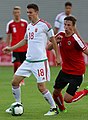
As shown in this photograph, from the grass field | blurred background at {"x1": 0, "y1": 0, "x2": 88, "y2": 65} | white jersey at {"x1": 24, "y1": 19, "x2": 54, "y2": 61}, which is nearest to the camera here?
the grass field

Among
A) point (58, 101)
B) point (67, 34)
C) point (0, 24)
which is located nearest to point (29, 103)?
point (58, 101)

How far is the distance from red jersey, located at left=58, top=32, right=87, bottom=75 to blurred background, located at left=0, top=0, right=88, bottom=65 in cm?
1954

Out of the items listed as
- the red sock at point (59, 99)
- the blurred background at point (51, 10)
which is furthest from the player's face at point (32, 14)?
the blurred background at point (51, 10)

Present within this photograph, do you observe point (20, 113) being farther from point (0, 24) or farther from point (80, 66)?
point (0, 24)

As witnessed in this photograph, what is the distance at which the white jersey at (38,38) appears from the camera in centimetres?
1130

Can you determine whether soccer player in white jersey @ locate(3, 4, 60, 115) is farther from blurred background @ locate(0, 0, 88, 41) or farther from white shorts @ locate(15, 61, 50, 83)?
blurred background @ locate(0, 0, 88, 41)

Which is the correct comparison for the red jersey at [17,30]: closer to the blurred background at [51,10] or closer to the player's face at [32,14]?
the player's face at [32,14]

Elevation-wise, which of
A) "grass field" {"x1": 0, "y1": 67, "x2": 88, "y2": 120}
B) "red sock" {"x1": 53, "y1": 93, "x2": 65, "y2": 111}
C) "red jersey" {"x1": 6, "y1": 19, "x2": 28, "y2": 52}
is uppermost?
"red jersey" {"x1": 6, "y1": 19, "x2": 28, "y2": 52}

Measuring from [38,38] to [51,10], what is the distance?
19.9 metres

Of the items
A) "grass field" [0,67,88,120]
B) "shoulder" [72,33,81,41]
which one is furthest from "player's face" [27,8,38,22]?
"grass field" [0,67,88,120]

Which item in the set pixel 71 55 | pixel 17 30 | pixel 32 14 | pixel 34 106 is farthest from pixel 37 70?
pixel 17 30

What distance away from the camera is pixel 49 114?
11297 mm

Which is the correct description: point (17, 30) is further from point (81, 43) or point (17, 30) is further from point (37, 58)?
point (81, 43)

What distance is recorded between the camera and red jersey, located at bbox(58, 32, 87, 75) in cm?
1128
